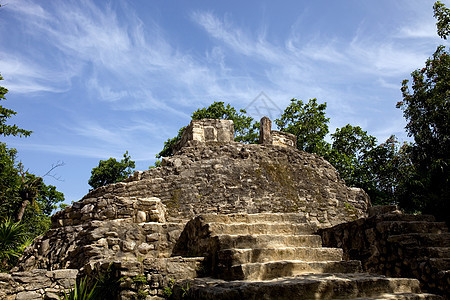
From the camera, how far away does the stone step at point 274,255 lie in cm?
388

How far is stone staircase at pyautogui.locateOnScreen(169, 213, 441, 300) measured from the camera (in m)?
3.12

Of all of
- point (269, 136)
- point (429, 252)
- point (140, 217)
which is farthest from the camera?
point (269, 136)

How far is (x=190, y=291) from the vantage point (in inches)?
134

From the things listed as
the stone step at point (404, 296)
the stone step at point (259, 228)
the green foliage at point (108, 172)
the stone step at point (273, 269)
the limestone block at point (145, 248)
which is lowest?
the stone step at point (404, 296)

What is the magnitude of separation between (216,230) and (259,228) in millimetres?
637

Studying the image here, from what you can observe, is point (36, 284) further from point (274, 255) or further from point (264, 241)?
point (274, 255)

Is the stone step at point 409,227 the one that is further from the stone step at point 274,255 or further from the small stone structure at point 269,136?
the small stone structure at point 269,136

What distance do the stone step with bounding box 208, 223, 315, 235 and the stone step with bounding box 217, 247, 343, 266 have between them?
0.65m

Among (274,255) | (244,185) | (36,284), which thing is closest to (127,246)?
(36,284)

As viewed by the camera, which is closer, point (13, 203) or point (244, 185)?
point (244, 185)

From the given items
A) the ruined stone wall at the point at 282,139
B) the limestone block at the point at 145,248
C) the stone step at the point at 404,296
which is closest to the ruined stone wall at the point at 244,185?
the ruined stone wall at the point at 282,139

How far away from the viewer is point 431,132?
10891 millimetres

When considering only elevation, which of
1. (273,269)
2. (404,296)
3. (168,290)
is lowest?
(404,296)

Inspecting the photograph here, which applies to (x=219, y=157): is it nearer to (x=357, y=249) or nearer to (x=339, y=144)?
(x=357, y=249)
